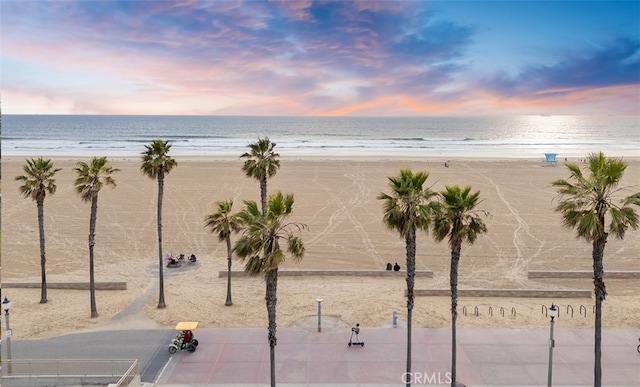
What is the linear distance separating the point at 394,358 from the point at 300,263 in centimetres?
1278

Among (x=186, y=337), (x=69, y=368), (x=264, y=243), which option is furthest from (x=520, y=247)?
(x=69, y=368)

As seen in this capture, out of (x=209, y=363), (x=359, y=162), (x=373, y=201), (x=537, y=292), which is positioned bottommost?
(x=209, y=363)

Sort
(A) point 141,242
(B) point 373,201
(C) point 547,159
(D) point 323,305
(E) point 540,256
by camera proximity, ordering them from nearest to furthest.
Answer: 1. (D) point 323,305
2. (E) point 540,256
3. (A) point 141,242
4. (B) point 373,201
5. (C) point 547,159

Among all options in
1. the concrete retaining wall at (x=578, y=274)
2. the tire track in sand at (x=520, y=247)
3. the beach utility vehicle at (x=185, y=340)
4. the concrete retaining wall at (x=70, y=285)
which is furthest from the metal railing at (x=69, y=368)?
the concrete retaining wall at (x=578, y=274)

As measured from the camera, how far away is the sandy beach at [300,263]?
24.1 m

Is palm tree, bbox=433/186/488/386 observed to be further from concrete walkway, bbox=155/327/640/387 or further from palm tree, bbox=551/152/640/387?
concrete walkway, bbox=155/327/640/387

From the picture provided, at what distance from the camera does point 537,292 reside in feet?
86.1

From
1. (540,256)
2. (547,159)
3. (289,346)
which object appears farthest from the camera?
(547,159)

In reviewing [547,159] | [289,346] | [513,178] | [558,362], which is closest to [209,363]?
[289,346]

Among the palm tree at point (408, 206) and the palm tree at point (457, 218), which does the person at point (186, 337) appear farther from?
the palm tree at point (457, 218)

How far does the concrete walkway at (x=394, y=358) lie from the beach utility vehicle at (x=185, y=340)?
304mm

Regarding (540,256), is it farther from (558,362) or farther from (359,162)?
(359,162)

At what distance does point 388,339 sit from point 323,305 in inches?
194

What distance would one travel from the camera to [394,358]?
65.6ft
